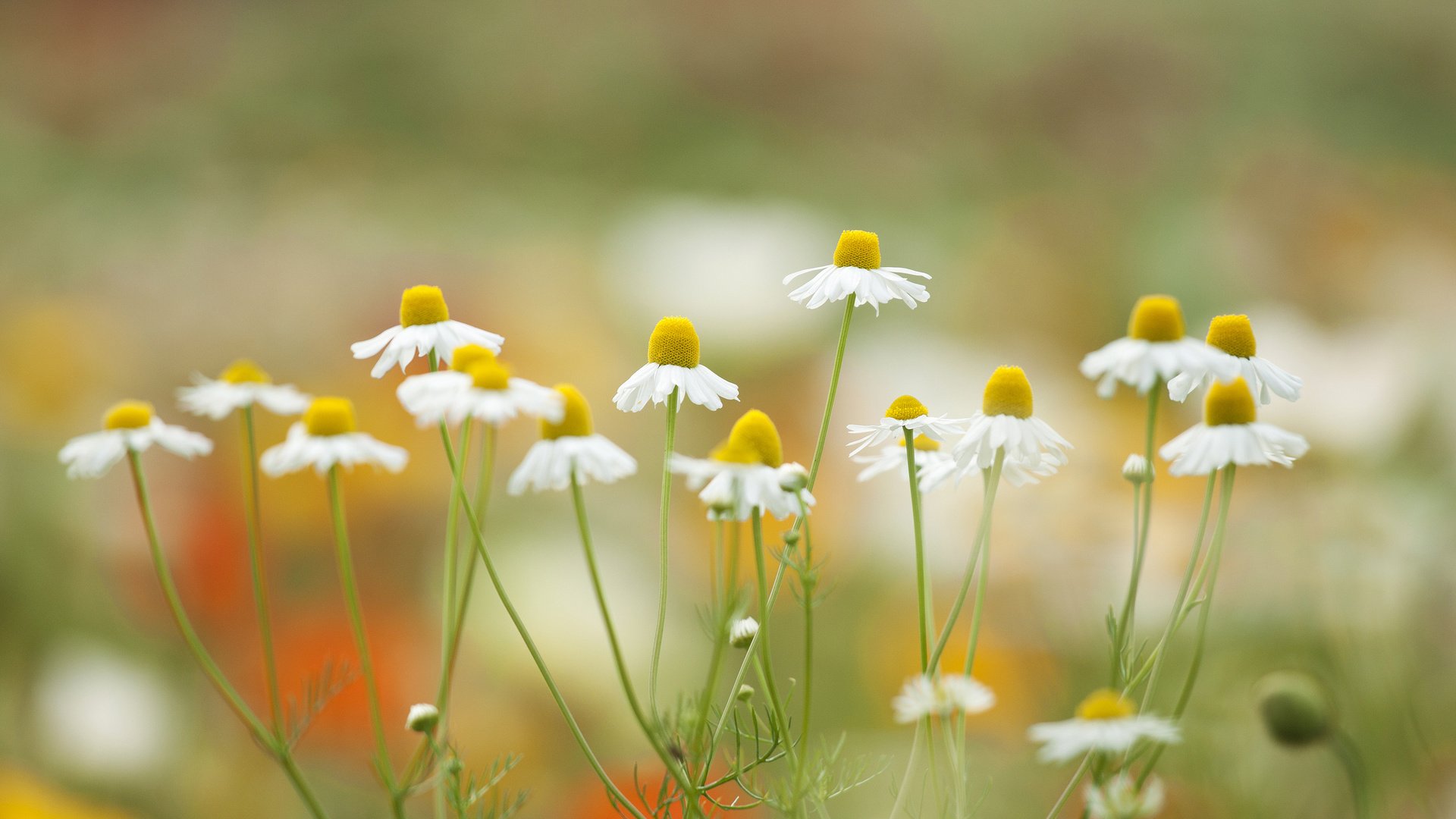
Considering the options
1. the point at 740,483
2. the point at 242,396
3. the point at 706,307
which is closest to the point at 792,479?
the point at 740,483

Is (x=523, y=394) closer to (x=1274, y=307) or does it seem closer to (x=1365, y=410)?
(x=1365, y=410)

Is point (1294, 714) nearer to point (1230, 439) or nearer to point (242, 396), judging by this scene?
point (1230, 439)

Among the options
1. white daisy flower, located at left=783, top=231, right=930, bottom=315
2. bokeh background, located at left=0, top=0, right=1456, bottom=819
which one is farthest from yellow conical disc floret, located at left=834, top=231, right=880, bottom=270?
bokeh background, located at left=0, top=0, right=1456, bottom=819

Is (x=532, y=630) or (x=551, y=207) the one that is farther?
(x=551, y=207)

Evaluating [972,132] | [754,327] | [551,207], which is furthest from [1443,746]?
[551,207]

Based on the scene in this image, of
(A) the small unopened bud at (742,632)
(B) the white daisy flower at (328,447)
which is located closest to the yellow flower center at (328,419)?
(B) the white daisy flower at (328,447)

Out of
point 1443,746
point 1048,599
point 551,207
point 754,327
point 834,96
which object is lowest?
point 1443,746
